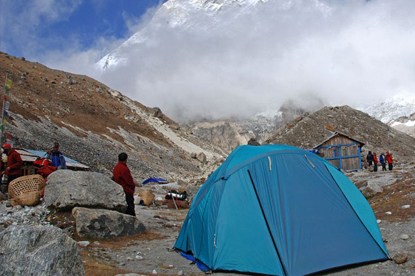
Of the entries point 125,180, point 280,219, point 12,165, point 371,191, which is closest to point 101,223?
point 125,180

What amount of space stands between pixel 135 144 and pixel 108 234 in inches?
2194

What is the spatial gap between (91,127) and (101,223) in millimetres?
54755

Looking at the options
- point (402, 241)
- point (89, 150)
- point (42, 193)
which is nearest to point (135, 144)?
point (89, 150)

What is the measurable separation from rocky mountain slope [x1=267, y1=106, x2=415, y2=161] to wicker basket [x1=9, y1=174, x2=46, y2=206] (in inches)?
1473

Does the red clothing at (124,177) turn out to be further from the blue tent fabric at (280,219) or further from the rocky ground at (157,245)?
the blue tent fabric at (280,219)

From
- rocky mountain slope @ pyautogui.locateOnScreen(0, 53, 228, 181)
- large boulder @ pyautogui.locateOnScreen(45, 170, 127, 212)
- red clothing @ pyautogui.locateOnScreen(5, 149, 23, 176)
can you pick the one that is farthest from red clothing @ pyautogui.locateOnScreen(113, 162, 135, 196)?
rocky mountain slope @ pyautogui.locateOnScreen(0, 53, 228, 181)

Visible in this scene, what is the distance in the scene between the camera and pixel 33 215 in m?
10.1

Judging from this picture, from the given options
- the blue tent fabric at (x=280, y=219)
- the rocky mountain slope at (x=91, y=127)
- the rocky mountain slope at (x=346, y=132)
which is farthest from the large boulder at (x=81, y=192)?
the rocky mountain slope at (x=346, y=132)

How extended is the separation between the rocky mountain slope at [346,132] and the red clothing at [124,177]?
119ft

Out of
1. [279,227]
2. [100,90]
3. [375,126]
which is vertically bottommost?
[279,227]

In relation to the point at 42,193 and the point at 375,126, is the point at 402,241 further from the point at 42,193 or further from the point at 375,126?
the point at 375,126

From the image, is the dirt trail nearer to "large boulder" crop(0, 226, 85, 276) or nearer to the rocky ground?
the rocky ground

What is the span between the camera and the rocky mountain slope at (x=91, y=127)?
41469 mm

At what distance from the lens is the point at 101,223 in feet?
31.4
